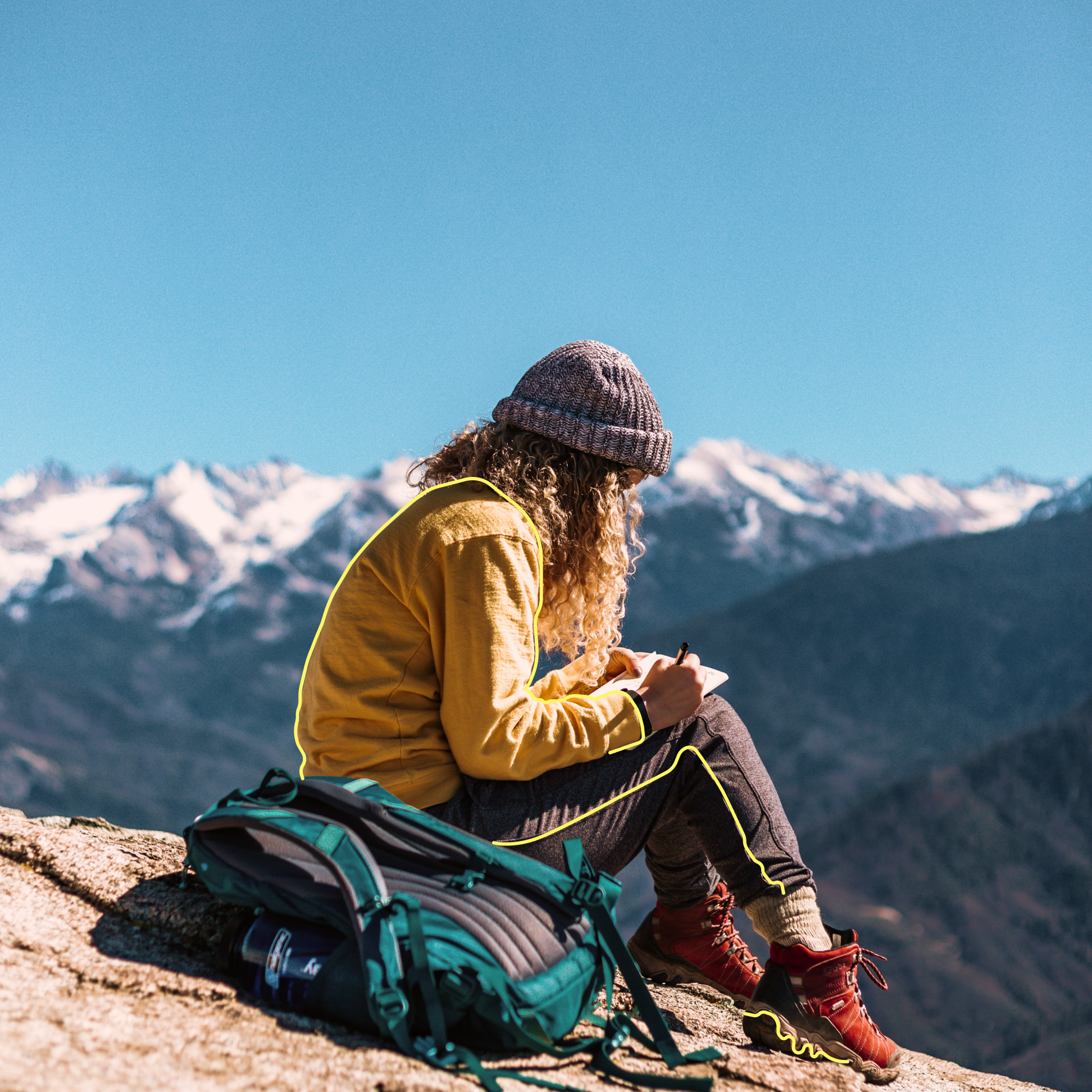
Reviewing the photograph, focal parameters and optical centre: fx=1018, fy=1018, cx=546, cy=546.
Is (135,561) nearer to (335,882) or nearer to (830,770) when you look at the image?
(830,770)

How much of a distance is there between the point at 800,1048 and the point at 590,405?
5.49ft

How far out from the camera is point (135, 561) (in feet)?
611

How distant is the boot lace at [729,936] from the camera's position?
2.90 meters

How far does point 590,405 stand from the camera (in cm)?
247

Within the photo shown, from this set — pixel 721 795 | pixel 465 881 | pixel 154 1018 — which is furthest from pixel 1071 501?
pixel 154 1018

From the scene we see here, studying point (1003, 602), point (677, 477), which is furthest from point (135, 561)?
point (1003, 602)

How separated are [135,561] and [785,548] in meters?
116

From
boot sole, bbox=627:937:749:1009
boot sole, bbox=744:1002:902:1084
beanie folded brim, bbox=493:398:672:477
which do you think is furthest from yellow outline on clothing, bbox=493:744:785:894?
beanie folded brim, bbox=493:398:672:477

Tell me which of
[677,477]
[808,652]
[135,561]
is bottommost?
[135,561]

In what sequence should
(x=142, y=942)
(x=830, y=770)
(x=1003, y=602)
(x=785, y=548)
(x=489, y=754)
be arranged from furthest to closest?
1. (x=785, y=548)
2. (x=1003, y=602)
3. (x=830, y=770)
4. (x=142, y=942)
5. (x=489, y=754)

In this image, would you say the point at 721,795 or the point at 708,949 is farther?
the point at 708,949

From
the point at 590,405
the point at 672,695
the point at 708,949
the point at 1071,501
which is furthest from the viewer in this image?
the point at 1071,501

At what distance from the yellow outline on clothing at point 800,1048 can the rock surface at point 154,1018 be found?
0.09ft

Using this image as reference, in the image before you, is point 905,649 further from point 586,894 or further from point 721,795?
point 586,894
